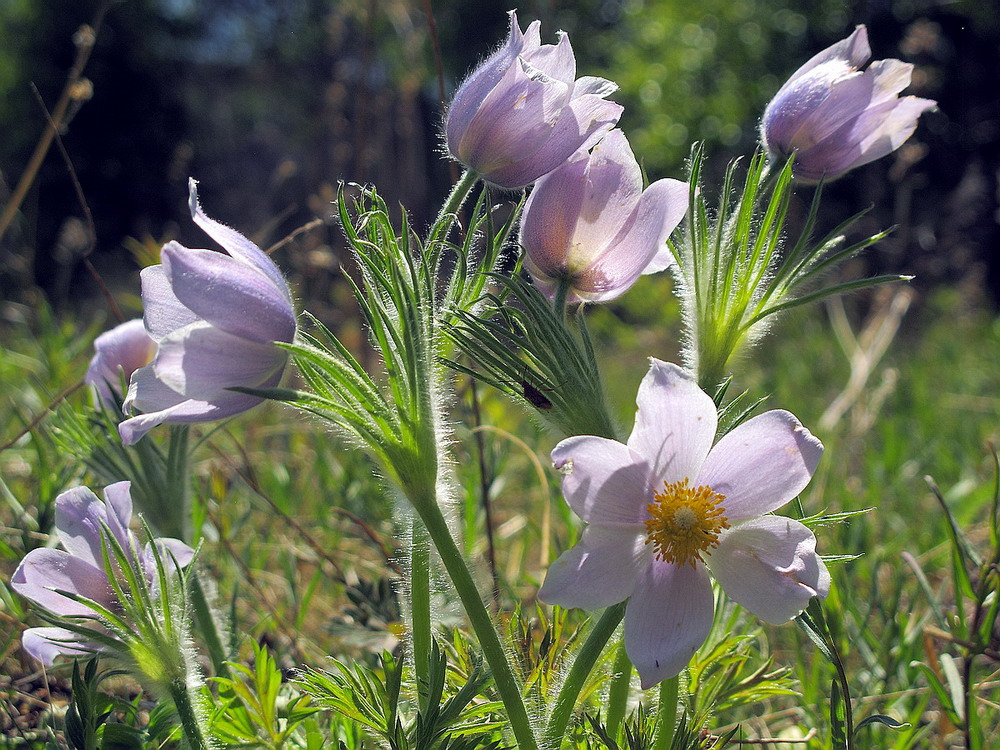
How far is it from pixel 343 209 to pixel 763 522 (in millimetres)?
477

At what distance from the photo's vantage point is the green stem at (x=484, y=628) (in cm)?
76

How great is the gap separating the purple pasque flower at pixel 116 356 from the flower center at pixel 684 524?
74 cm

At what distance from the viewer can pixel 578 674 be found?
773 millimetres

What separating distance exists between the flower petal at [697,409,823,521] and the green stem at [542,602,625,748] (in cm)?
14

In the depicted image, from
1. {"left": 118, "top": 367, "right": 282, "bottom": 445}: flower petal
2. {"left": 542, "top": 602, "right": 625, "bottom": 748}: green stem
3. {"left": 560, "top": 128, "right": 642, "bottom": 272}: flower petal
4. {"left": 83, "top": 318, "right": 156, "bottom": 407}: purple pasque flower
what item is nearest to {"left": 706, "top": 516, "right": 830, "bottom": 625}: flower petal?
{"left": 542, "top": 602, "right": 625, "bottom": 748}: green stem

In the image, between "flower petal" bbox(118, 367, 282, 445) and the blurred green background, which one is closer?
"flower petal" bbox(118, 367, 282, 445)

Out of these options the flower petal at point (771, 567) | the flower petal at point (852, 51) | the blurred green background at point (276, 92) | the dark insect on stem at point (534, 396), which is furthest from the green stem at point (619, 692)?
the blurred green background at point (276, 92)

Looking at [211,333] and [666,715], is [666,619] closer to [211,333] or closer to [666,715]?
[666,715]

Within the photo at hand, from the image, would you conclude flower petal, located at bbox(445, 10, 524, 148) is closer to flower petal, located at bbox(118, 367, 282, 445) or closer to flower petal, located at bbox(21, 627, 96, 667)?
flower petal, located at bbox(118, 367, 282, 445)

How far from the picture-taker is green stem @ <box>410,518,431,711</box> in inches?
33.2

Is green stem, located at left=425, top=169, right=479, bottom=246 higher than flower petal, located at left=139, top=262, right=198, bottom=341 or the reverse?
higher

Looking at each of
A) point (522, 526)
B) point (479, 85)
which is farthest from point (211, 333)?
point (522, 526)

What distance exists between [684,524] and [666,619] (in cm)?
8

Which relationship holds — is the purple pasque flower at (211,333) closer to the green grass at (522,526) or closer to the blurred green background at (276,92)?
the green grass at (522,526)
